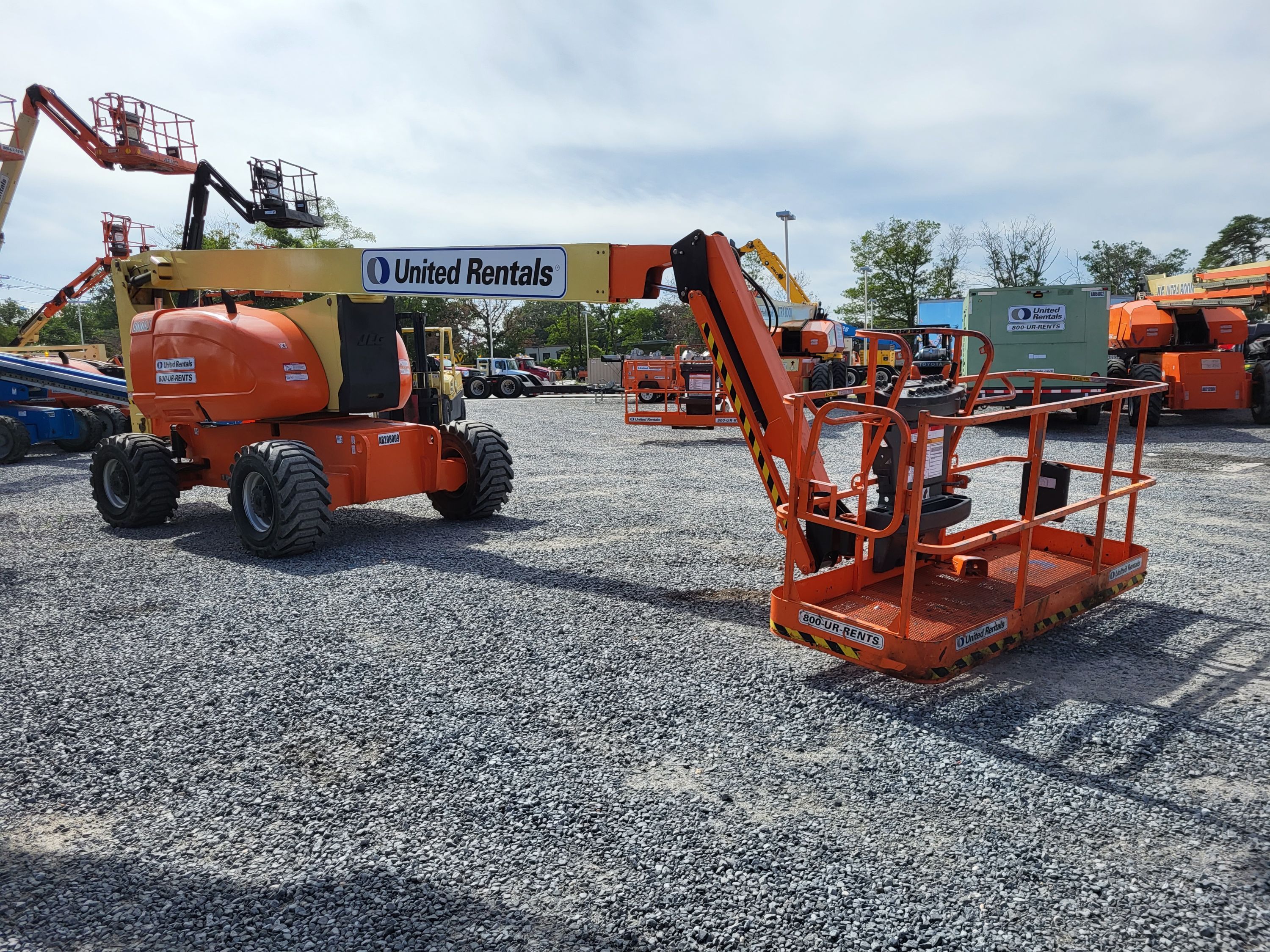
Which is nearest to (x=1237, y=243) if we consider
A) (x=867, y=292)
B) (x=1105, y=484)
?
(x=867, y=292)

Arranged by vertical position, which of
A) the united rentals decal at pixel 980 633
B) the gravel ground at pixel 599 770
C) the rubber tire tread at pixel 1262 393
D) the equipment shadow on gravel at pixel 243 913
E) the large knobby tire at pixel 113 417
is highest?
the rubber tire tread at pixel 1262 393

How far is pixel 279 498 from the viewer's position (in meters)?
7.02

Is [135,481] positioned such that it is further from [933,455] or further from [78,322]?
[78,322]

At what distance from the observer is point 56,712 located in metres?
4.22

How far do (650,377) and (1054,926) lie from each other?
19241mm

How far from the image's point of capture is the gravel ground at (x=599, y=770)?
2.67 meters

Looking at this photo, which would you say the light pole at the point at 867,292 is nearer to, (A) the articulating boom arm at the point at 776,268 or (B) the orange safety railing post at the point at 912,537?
(A) the articulating boom arm at the point at 776,268

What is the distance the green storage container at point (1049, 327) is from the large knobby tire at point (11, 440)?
16801 mm

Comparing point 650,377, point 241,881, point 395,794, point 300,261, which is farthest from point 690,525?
point 650,377

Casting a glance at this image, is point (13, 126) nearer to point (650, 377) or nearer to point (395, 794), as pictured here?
point (650, 377)

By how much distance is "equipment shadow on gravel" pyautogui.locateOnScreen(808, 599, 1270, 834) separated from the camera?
355 centimetres

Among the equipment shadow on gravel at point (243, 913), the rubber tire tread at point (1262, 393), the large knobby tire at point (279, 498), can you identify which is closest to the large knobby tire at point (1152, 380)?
the rubber tire tread at point (1262, 393)

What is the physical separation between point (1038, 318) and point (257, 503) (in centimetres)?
1396

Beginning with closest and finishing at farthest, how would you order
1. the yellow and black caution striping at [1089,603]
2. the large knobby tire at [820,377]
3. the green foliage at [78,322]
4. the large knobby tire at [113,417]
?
the yellow and black caution striping at [1089,603] → the large knobby tire at [113,417] → the large knobby tire at [820,377] → the green foliage at [78,322]
